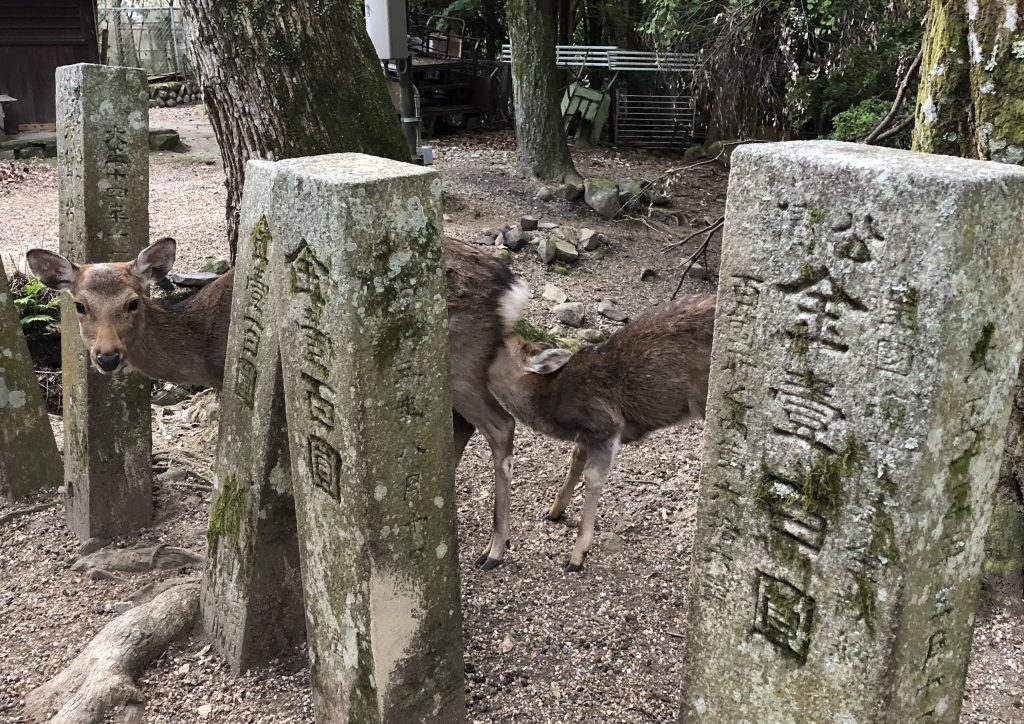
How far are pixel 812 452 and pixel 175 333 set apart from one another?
12.0ft

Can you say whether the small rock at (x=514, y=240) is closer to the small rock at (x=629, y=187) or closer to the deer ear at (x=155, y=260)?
the small rock at (x=629, y=187)

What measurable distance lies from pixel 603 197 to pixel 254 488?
24.5ft

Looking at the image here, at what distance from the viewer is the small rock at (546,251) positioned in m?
8.20

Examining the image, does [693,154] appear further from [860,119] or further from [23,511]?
[23,511]

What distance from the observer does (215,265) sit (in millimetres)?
7785

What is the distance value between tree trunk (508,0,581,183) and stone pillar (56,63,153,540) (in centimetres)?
692

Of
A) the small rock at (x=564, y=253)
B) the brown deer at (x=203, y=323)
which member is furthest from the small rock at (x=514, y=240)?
the brown deer at (x=203, y=323)

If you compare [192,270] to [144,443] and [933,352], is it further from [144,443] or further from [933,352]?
[933,352]

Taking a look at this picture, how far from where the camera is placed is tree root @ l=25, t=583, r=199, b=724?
3455mm

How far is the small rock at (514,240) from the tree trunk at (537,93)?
3219mm

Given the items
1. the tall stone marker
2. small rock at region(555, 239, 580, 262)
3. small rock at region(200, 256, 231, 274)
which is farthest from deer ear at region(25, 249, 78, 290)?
small rock at region(555, 239, 580, 262)

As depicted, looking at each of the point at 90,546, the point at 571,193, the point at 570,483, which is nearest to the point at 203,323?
the point at 90,546

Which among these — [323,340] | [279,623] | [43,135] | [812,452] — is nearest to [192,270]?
[279,623]

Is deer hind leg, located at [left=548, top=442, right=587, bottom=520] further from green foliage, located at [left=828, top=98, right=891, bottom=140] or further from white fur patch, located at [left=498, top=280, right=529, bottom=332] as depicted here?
green foliage, located at [left=828, top=98, right=891, bottom=140]
